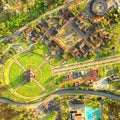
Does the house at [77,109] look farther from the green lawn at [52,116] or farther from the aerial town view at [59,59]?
the green lawn at [52,116]

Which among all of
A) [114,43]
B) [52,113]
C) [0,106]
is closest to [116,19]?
[114,43]

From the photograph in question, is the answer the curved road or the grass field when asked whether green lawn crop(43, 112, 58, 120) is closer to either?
the curved road

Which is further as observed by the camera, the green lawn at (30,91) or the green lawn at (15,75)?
the green lawn at (15,75)

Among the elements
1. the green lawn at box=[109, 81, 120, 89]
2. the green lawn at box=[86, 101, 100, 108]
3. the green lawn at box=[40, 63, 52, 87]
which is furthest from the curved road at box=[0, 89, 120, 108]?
the green lawn at box=[40, 63, 52, 87]

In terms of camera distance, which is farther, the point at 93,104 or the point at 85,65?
the point at 85,65

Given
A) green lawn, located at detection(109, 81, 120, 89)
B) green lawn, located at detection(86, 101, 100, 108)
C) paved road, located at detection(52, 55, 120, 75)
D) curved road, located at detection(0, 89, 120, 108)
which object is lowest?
green lawn, located at detection(86, 101, 100, 108)

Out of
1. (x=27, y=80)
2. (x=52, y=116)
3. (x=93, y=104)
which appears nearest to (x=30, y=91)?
(x=27, y=80)

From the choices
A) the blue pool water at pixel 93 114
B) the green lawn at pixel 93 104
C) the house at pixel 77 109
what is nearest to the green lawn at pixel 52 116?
the house at pixel 77 109

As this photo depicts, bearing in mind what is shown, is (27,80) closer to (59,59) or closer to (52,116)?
(59,59)
